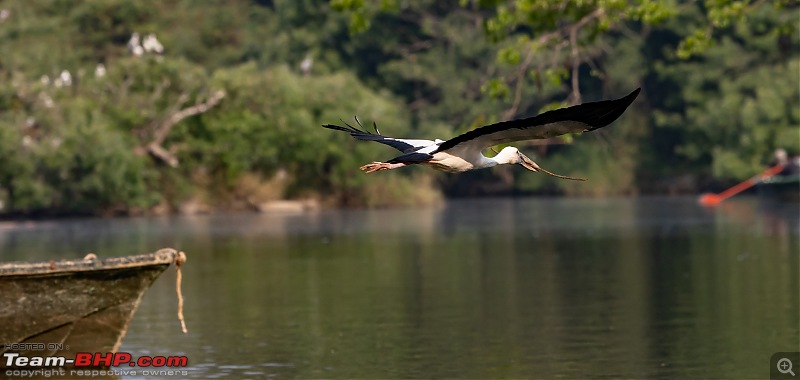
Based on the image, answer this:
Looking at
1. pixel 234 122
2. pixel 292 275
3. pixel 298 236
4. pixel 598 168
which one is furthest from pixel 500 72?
pixel 292 275

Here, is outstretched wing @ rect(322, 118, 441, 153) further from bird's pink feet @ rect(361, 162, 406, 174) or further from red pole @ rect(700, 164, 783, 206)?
red pole @ rect(700, 164, 783, 206)

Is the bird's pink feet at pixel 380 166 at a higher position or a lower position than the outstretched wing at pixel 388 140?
Answer: lower

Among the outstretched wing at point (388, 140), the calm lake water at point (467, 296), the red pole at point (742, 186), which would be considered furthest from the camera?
the red pole at point (742, 186)

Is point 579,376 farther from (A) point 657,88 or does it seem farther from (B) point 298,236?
(A) point 657,88

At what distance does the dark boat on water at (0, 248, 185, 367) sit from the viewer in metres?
18.0

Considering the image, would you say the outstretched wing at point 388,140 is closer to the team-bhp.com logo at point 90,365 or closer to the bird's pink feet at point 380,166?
the bird's pink feet at point 380,166

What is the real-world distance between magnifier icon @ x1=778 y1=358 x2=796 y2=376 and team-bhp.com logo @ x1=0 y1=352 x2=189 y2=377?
23.5 ft

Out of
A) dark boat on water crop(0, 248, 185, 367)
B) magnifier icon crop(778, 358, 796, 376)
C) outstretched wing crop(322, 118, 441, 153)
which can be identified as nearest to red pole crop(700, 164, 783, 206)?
magnifier icon crop(778, 358, 796, 376)

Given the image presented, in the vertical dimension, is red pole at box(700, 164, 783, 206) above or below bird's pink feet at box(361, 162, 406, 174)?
above

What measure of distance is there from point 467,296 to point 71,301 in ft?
34.9

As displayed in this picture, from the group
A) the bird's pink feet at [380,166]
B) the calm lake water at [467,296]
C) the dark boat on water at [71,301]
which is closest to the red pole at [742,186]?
the calm lake water at [467,296]

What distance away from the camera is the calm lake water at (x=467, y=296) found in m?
20.0

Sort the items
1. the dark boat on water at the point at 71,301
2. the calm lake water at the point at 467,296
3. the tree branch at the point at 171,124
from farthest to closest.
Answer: the tree branch at the point at 171,124
the calm lake water at the point at 467,296
the dark boat on water at the point at 71,301

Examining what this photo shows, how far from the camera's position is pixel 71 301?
60.4ft
